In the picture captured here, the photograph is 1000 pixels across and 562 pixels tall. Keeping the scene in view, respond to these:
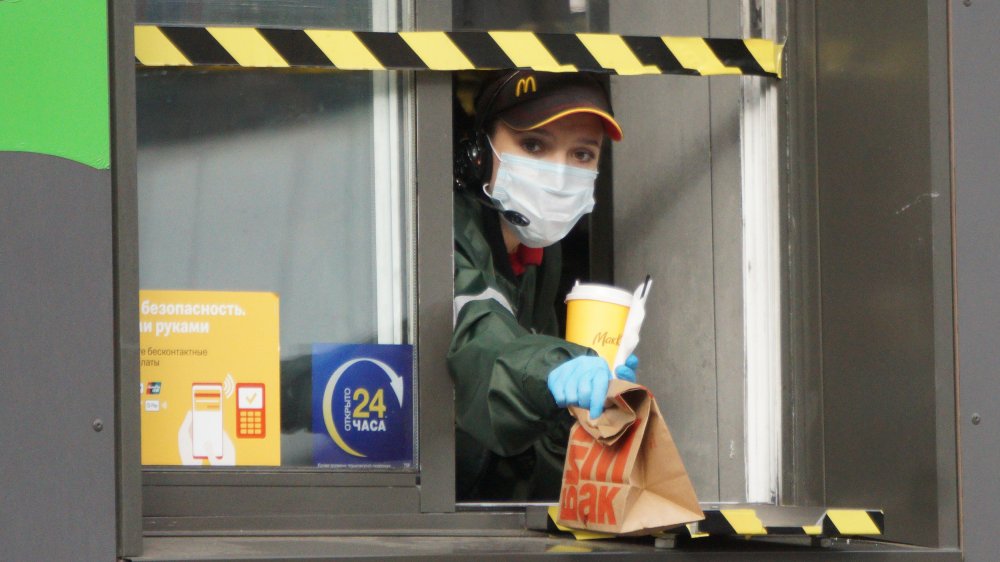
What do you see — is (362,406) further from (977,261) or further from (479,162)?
(977,261)

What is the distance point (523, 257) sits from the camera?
427 cm

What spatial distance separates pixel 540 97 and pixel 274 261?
2.79 ft

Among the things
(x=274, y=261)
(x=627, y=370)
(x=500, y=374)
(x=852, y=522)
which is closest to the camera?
(x=852, y=522)

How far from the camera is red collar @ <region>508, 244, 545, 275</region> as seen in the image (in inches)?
167

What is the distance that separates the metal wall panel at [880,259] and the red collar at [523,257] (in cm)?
92

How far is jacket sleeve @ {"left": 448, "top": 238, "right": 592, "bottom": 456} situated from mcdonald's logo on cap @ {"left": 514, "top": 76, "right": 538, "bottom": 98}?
594 millimetres

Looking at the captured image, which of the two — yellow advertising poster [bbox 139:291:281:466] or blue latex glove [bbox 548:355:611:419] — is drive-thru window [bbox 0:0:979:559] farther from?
blue latex glove [bbox 548:355:611:419]

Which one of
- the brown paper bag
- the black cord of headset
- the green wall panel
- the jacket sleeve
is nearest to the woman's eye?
the black cord of headset

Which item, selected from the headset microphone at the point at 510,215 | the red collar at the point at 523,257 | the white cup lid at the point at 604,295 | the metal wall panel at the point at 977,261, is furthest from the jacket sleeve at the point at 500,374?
the metal wall panel at the point at 977,261

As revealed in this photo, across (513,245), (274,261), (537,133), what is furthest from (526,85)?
(274,261)

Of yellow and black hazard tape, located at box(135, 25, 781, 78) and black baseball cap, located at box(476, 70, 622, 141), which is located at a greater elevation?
yellow and black hazard tape, located at box(135, 25, 781, 78)

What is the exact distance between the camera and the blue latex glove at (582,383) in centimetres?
306

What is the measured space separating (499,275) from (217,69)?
3.20 feet

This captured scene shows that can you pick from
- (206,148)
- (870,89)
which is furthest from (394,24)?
Answer: (870,89)
